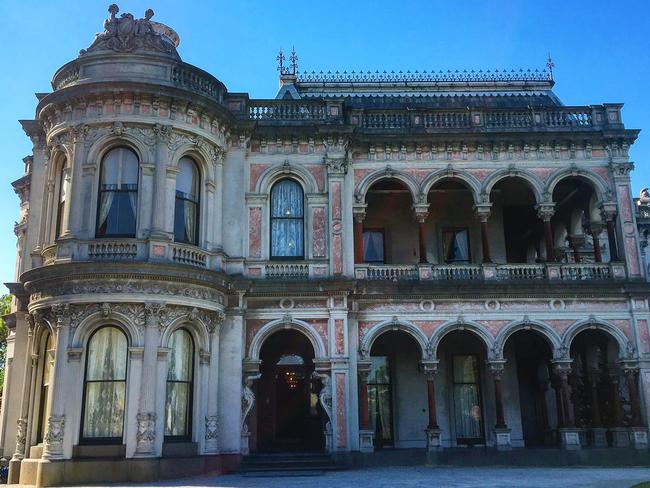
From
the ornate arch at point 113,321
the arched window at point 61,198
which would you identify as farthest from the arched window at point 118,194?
the ornate arch at point 113,321

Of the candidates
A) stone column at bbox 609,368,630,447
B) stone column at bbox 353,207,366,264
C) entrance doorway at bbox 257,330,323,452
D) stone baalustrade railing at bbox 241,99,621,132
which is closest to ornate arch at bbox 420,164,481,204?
stone baalustrade railing at bbox 241,99,621,132

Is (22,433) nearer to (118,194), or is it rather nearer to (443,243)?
(118,194)

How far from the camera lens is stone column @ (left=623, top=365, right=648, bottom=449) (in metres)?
18.8

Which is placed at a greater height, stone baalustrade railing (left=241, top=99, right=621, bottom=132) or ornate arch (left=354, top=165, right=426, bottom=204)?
stone baalustrade railing (left=241, top=99, right=621, bottom=132)

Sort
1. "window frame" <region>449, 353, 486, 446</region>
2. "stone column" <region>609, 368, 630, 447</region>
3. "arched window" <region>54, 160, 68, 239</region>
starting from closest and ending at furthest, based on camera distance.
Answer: "arched window" <region>54, 160, 68, 239</region>, "stone column" <region>609, 368, 630, 447</region>, "window frame" <region>449, 353, 486, 446</region>

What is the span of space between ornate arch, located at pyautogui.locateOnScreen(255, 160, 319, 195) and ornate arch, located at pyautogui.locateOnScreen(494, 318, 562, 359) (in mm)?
7033

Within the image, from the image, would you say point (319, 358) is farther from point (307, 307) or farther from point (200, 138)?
point (200, 138)

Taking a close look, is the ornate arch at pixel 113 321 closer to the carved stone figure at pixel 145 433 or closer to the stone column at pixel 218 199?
the carved stone figure at pixel 145 433

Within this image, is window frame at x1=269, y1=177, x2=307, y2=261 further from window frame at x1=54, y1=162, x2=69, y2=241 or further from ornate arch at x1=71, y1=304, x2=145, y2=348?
window frame at x1=54, y1=162, x2=69, y2=241

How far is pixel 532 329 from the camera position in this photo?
1969 cm

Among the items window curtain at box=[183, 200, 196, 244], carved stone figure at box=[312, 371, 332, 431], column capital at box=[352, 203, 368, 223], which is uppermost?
column capital at box=[352, 203, 368, 223]

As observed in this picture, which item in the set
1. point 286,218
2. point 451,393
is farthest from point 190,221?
point 451,393

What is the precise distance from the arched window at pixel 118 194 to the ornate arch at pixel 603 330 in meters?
12.8

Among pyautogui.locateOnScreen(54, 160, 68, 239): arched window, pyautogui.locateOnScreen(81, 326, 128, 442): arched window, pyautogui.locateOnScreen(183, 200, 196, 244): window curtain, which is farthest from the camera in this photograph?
pyautogui.locateOnScreen(183, 200, 196, 244): window curtain
